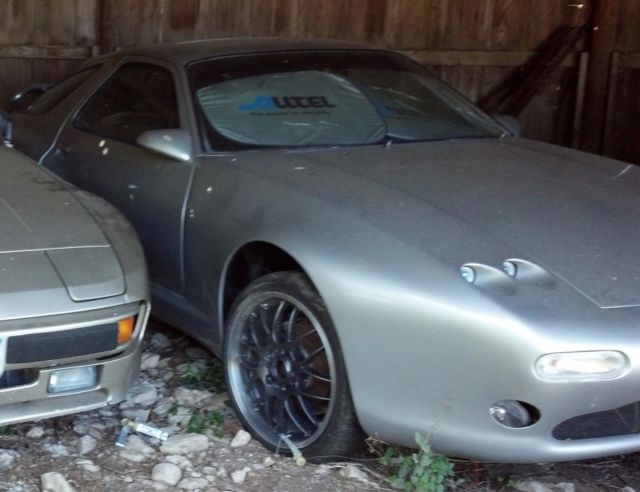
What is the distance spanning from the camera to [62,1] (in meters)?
7.59

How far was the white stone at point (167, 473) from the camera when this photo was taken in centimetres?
332

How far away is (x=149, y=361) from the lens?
4422 mm

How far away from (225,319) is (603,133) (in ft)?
21.1

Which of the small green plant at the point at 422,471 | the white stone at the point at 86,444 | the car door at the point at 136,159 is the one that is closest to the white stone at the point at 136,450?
the white stone at the point at 86,444

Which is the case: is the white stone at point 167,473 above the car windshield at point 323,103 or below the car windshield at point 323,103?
below

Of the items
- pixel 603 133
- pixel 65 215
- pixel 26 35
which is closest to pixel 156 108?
pixel 65 215

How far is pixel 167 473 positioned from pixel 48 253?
845 millimetres

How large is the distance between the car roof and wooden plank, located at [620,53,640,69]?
4938mm

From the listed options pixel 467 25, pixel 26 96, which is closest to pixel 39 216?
pixel 26 96

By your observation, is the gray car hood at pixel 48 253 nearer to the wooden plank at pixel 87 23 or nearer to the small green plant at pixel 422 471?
the small green plant at pixel 422 471

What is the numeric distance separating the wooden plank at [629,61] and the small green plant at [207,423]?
6618mm

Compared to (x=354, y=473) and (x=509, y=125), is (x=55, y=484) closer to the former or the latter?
(x=354, y=473)

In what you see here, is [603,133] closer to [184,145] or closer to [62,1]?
[62,1]

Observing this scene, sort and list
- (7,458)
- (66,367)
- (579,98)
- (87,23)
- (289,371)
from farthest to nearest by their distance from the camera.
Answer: (579,98), (87,23), (289,371), (7,458), (66,367)
